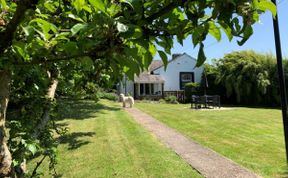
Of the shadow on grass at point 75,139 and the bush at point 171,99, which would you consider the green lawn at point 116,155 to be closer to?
the shadow on grass at point 75,139

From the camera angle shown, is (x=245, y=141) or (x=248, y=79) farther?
(x=248, y=79)

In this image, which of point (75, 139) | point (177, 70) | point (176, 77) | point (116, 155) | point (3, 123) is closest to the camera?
point (3, 123)

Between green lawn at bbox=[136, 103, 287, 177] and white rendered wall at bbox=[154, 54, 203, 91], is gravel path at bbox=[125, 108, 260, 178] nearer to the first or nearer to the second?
green lawn at bbox=[136, 103, 287, 177]

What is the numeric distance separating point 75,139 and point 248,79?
87.1 ft

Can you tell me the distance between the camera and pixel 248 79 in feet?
120

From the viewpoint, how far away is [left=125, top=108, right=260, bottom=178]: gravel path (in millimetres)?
8391

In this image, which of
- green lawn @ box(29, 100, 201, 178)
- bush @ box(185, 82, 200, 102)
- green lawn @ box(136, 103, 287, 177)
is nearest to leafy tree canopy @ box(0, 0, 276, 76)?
green lawn @ box(29, 100, 201, 178)

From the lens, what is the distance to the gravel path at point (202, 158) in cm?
839

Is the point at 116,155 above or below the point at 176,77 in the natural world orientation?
below

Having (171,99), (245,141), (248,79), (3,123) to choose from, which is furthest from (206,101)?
(3,123)

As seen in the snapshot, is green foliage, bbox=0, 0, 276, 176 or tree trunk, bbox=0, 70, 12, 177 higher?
green foliage, bbox=0, 0, 276, 176

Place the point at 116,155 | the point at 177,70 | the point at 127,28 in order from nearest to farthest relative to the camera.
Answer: the point at 127,28
the point at 116,155
the point at 177,70

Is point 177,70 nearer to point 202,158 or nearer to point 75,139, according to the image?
point 75,139

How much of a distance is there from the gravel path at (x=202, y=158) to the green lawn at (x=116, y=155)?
0.27m
